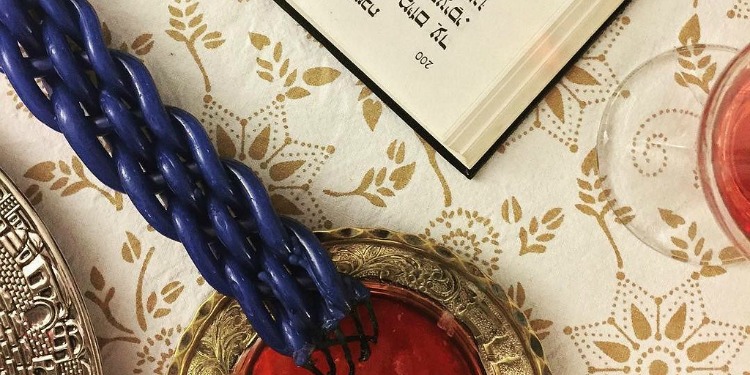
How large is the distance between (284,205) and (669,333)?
1.15 feet

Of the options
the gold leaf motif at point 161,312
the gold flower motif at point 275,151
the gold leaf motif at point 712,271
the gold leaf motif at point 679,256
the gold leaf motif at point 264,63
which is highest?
the gold leaf motif at point 712,271

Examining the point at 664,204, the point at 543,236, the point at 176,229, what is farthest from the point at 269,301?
the point at 664,204

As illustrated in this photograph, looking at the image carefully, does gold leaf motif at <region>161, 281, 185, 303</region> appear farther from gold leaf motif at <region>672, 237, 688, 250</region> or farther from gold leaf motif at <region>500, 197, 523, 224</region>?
gold leaf motif at <region>672, 237, 688, 250</region>

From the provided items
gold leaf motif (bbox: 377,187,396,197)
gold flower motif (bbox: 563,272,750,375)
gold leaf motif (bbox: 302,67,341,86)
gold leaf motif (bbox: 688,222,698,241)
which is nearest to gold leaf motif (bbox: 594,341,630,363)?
gold flower motif (bbox: 563,272,750,375)

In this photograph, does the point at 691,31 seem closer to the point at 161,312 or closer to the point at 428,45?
the point at 428,45

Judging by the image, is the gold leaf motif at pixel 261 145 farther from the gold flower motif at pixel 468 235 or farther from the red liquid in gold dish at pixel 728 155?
the red liquid in gold dish at pixel 728 155

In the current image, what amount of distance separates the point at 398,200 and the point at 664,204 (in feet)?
0.77

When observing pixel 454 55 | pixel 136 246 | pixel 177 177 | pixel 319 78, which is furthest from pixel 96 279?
pixel 454 55

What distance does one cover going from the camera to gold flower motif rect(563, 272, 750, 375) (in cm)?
51

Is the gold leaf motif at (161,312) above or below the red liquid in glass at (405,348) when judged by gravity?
below

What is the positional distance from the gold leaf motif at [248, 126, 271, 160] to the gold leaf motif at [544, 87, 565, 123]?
24 centimetres

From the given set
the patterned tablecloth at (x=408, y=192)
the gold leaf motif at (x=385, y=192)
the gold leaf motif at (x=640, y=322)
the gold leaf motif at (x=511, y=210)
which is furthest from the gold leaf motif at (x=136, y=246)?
the gold leaf motif at (x=640, y=322)

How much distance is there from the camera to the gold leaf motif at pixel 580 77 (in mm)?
514

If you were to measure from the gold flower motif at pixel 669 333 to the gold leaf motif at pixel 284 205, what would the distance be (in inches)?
11.2
